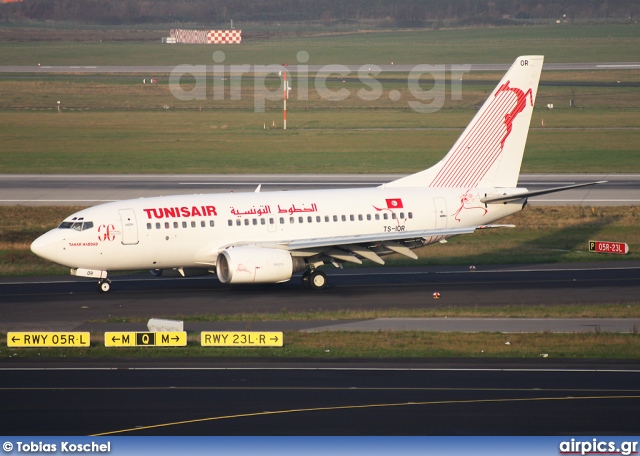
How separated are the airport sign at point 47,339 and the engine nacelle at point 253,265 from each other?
962cm

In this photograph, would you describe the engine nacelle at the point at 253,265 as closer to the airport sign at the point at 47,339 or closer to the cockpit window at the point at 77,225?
the cockpit window at the point at 77,225

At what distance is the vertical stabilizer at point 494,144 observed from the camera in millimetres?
48500

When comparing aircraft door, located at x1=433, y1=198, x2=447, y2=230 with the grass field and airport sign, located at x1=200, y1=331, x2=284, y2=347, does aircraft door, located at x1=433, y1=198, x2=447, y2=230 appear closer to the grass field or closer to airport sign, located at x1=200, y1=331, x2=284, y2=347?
airport sign, located at x1=200, y1=331, x2=284, y2=347

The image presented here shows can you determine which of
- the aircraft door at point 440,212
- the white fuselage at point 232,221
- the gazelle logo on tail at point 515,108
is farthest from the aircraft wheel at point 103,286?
the gazelle logo on tail at point 515,108

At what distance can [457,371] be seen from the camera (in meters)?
30.5

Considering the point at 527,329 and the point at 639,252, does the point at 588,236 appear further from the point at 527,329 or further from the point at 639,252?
the point at 527,329

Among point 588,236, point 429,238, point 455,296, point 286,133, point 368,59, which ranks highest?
point 368,59

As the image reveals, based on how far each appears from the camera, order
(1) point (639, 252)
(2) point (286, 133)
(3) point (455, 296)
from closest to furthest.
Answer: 1. (3) point (455, 296)
2. (1) point (639, 252)
3. (2) point (286, 133)

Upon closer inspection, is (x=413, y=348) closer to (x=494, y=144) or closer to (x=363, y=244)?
(x=363, y=244)

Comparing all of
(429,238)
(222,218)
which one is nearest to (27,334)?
(222,218)

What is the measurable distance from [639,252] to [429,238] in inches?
547

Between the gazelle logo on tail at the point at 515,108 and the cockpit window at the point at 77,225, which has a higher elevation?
the gazelle logo on tail at the point at 515,108

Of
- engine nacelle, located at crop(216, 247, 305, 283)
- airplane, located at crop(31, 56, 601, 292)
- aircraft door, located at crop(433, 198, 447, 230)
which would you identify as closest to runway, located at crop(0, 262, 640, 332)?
engine nacelle, located at crop(216, 247, 305, 283)

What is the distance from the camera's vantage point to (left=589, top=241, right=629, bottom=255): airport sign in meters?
53.1
